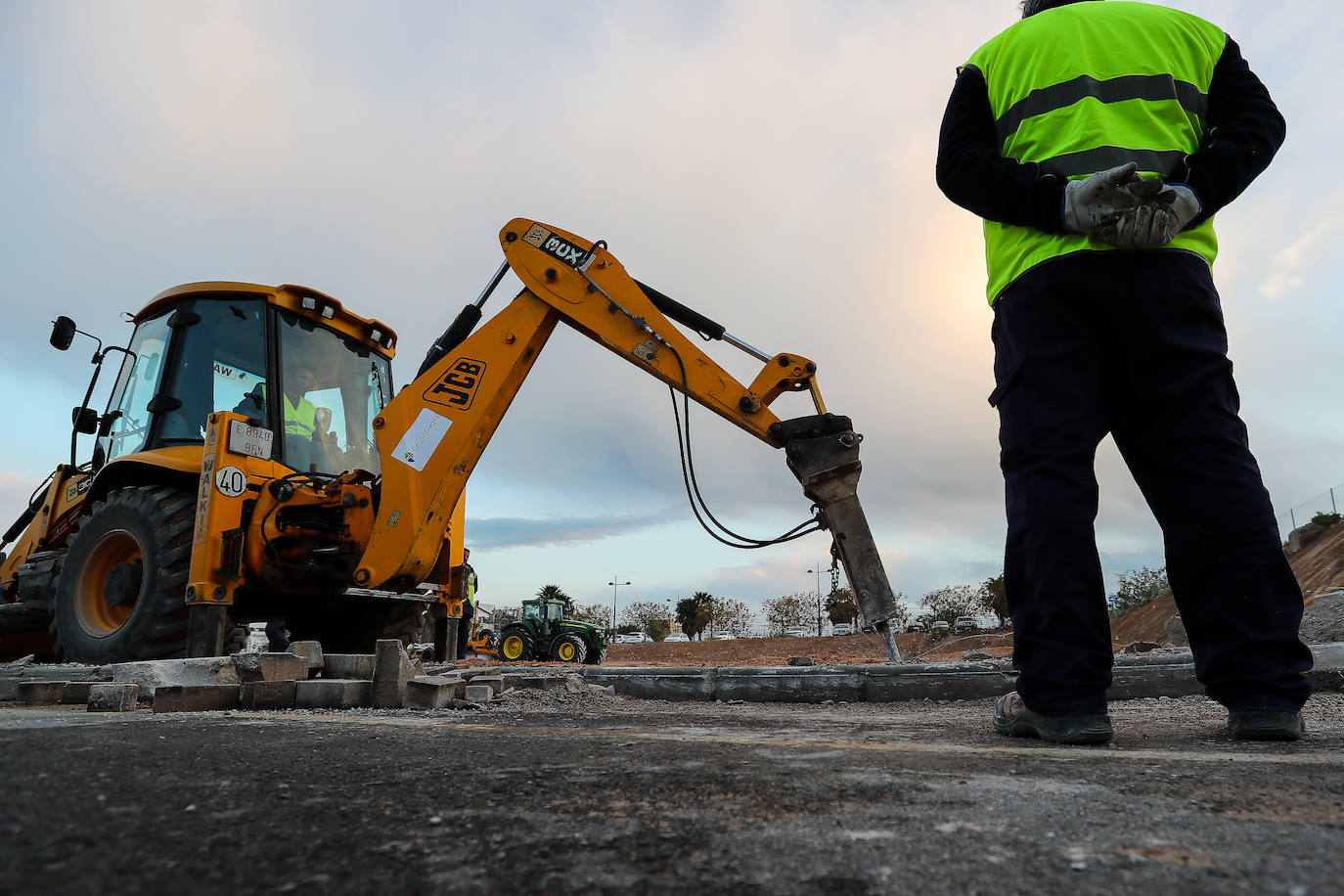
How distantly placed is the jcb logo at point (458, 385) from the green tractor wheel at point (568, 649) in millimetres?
13678

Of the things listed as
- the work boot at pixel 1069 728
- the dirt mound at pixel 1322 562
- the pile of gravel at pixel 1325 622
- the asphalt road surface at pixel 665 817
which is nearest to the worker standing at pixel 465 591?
the asphalt road surface at pixel 665 817

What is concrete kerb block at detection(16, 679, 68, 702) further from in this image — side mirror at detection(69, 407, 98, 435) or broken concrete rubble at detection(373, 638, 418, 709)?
side mirror at detection(69, 407, 98, 435)

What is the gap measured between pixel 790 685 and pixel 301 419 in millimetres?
4353

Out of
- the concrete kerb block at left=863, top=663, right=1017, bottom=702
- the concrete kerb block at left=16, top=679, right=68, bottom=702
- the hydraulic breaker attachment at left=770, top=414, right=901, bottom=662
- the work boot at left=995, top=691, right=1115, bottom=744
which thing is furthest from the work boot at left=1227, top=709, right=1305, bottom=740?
the concrete kerb block at left=16, top=679, right=68, bottom=702

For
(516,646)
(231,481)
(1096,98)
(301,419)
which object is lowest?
(516,646)

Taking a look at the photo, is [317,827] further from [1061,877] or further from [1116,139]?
[1116,139]

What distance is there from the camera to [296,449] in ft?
20.4

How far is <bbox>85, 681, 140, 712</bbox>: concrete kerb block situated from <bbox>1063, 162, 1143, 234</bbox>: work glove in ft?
13.7

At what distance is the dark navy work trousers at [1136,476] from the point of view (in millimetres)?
2123

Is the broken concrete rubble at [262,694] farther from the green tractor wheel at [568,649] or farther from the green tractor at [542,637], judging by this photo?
the green tractor wheel at [568,649]

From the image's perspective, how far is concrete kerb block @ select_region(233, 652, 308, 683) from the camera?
4.05 m

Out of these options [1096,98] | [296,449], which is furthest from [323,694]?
[1096,98]

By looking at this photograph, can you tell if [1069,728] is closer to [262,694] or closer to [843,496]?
[843,496]

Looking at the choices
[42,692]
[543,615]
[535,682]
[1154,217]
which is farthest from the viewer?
[543,615]
